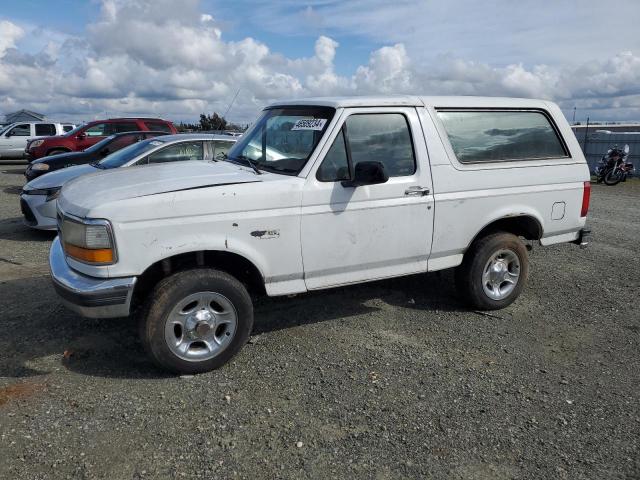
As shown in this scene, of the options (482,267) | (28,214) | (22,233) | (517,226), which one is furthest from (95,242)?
(22,233)

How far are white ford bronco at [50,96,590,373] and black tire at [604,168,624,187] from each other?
14.0 metres

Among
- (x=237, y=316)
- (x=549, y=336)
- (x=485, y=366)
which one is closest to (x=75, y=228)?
(x=237, y=316)

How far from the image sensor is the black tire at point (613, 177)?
17484 mm

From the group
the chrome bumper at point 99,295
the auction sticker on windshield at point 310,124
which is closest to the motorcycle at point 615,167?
the auction sticker on windshield at point 310,124

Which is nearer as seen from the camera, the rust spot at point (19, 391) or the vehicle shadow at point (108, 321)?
the rust spot at point (19, 391)

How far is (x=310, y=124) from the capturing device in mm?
4328

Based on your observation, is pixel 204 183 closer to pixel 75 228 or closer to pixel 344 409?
pixel 75 228

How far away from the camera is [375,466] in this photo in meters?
2.93

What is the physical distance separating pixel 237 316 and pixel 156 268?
2.24 feet

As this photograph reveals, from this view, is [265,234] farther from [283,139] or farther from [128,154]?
[128,154]

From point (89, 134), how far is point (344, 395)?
15770 millimetres

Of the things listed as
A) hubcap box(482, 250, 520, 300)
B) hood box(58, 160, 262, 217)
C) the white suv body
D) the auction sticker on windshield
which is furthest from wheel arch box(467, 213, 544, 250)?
the white suv body

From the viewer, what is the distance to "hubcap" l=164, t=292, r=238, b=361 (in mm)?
3715

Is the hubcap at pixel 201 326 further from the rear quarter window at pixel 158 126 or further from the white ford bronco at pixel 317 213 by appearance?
the rear quarter window at pixel 158 126
